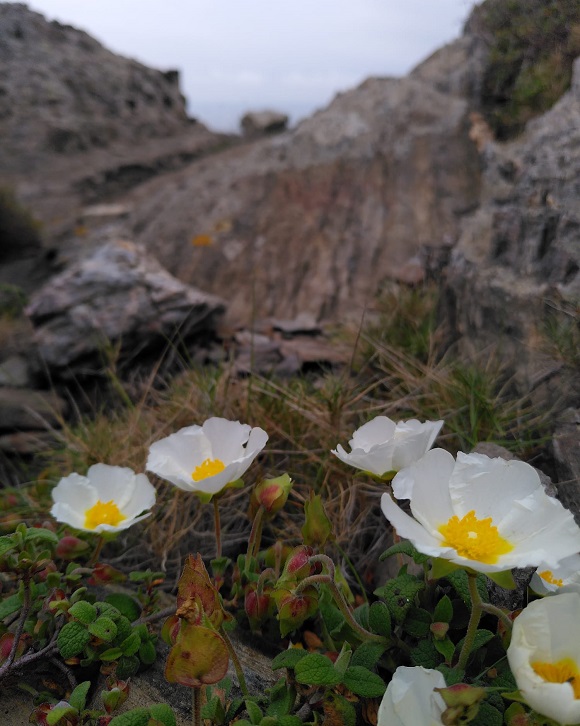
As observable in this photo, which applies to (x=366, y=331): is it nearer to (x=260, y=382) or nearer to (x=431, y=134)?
(x=260, y=382)

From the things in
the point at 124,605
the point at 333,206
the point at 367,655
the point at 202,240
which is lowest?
the point at 124,605

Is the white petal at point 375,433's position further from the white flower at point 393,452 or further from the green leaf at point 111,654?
the green leaf at point 111,654

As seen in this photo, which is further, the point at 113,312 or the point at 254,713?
the point at 113,312

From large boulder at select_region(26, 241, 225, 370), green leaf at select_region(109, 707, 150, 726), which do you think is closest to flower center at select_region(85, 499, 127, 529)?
green leaf at select_region(109, 707, 150, 726)

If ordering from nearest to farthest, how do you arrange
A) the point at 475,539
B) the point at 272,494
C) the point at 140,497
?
the point at 475,539
the point at 272,494
the point at 140,497

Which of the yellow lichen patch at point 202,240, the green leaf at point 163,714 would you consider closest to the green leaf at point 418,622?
the green leaf at point 163,714

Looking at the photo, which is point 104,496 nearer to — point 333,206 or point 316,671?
point 316,671

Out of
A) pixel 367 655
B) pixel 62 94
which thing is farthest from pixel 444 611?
pixel 62 94
